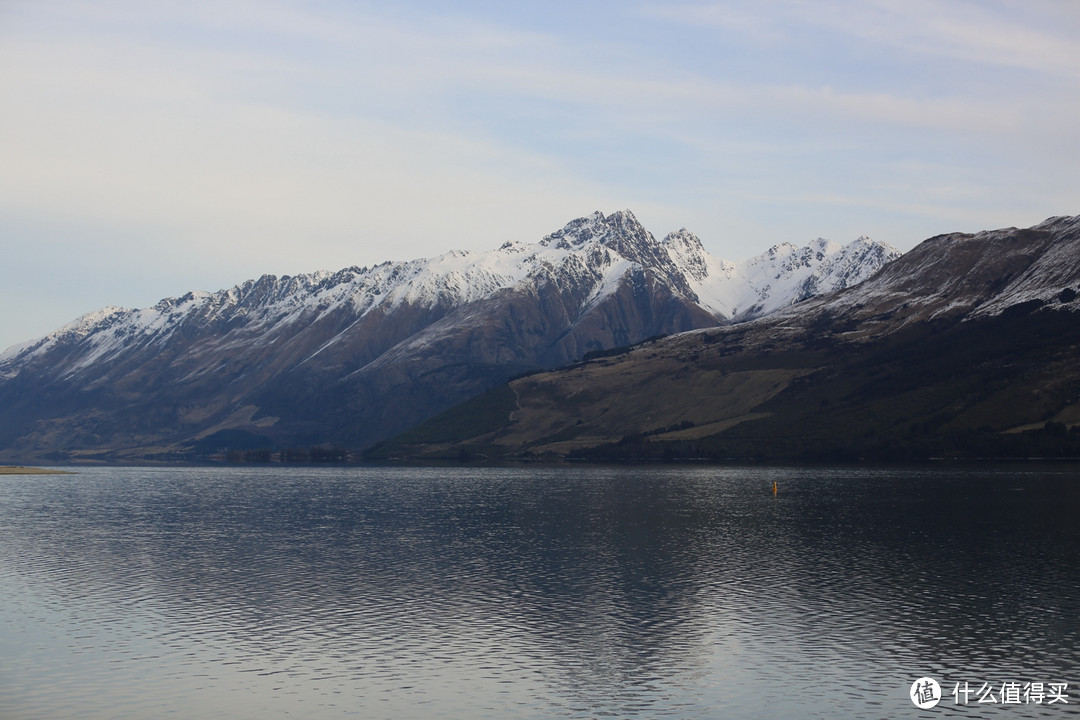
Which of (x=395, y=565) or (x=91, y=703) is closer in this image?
(x=91, y=703)

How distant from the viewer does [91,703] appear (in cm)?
6203

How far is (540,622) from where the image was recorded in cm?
8488

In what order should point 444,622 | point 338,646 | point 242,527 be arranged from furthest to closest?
point 242,527
point 444,622
point 338,646

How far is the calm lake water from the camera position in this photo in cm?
6341

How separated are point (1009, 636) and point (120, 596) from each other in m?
78.1

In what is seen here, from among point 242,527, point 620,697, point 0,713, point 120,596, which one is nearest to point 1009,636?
point 620,697

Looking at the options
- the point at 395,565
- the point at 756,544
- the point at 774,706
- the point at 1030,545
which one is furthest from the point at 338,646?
the point at 1030,545

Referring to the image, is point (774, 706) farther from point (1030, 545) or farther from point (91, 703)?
point (1030, 545)

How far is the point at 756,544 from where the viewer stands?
134 metres

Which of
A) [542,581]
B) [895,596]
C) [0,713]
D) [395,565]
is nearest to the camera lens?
[0,713]

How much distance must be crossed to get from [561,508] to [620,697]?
130229 mm

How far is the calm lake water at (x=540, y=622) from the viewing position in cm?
6341

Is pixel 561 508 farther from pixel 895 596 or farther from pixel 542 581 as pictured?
pixel 895 596

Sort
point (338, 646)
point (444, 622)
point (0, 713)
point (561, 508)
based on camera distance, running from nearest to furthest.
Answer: point (0, 713) < point (338, 646) < point (444, 622) < point (561, 508)
